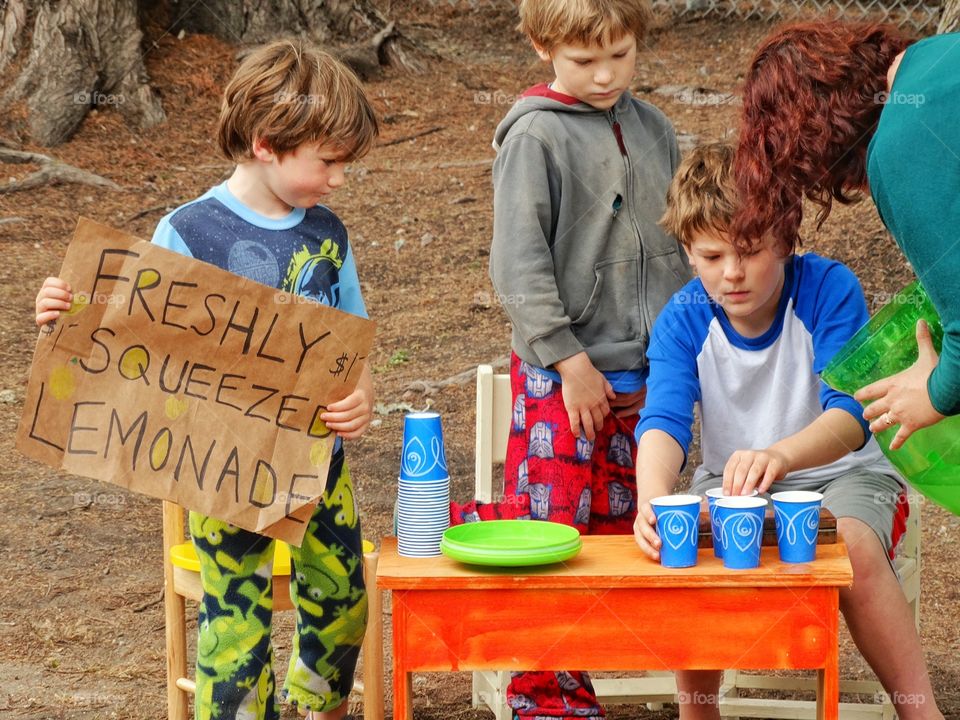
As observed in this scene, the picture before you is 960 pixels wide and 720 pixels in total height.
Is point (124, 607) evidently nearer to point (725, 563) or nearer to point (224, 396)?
point (224, 396)

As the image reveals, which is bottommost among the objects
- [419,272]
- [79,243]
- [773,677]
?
[773,677]

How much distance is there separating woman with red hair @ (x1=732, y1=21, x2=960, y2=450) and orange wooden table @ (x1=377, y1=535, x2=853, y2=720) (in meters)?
0.38

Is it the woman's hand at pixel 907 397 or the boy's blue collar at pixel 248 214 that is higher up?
the boy's blue collar at pixel 248 214

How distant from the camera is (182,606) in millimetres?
3326

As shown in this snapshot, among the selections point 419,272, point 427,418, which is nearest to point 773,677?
point 427,418

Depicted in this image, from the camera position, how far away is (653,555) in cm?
241

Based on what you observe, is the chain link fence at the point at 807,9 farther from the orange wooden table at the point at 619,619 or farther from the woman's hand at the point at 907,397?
the orange wooden table at the point at 619,619

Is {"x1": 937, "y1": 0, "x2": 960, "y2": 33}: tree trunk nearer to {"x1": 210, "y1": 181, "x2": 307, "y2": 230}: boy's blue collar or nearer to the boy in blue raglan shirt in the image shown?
the boy in blue raglan shirt

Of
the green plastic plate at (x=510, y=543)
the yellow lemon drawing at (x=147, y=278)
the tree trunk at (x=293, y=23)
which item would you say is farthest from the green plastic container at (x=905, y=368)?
the tree trunk at (x=293, y=23)

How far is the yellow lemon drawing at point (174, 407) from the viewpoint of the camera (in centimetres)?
254

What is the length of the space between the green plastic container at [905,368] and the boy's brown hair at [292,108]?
1164mm

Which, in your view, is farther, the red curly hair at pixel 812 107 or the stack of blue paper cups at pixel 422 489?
the stack of blue paper cups at pixel 422 489

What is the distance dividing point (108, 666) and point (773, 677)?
2197 millimetres

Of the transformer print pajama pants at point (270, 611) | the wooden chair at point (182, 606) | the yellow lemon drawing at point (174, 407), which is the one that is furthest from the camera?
the wooden chair at point (182, 606)
